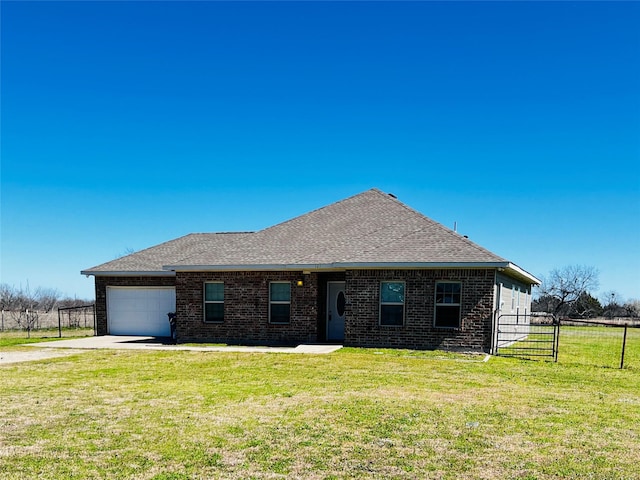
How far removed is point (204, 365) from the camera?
1227 centimetres

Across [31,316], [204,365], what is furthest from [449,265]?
[31,316]

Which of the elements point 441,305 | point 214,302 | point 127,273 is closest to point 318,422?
point 441,305

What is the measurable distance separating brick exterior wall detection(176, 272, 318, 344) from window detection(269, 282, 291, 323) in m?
0.17

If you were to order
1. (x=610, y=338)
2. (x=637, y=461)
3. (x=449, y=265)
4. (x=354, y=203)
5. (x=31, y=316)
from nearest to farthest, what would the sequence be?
→ 1. (x=637, y=461)
2. (x=449, y=265)
3. (x=354, y=203)
4. (x=610, y=338)
5. (x=31, y=316)

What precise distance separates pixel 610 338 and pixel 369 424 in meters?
22.1

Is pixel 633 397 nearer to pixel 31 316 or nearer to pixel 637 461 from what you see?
pixel 637 461

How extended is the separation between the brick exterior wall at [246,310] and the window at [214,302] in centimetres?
15

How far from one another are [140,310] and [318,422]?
51.0 ft

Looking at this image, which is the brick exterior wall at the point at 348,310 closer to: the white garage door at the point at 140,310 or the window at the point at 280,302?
the window at the point at 280,302

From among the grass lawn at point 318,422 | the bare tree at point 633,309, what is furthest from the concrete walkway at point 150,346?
the bare tree at point 633,309

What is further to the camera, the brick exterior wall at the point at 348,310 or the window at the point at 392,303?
the window at the point at 392,303

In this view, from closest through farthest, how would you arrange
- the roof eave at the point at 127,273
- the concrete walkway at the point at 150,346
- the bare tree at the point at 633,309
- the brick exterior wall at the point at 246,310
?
1. the concrete walkway at the point at 150,346
2. the brick exterior wall at the point at 246,310
3. the roof eave at the point at 127,273
4. the bare tree at the point at 633,309

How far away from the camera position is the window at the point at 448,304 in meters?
14.7

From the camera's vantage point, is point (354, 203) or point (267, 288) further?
point (354, 203)
